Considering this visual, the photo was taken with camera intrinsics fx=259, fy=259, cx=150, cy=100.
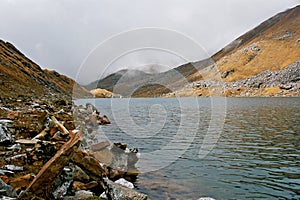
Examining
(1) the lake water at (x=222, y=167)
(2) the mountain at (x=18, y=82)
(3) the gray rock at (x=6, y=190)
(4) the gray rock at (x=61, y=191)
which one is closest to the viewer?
(3) the gray rock at (x=6, y=190)

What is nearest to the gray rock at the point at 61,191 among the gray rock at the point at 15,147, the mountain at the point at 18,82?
the gray rock at the point at 15,147

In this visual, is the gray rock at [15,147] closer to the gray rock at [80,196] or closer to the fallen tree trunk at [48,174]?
the gray rock at [80,196]

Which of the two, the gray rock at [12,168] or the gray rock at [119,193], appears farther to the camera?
the gray rock at [119,193]

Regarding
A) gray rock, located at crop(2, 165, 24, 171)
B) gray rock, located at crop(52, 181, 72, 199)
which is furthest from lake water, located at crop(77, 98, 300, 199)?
gray rock, located at crop(2, 165, 24, 171)

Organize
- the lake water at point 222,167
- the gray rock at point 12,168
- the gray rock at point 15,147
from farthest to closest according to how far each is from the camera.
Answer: the lake water at point 222,167, the gray rock at point 15,147, the gray rock at point 12,168

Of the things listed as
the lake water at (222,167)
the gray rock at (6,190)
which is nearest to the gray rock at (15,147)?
the gray rock at (6,190)

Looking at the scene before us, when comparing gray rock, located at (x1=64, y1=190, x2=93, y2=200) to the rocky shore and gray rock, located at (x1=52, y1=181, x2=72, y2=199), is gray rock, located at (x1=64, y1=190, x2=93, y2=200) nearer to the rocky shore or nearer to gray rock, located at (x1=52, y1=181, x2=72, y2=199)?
the rocky shore

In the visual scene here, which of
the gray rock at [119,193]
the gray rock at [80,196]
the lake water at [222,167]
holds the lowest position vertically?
the gray rock at [80,196]

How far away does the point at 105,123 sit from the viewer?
57.6 m

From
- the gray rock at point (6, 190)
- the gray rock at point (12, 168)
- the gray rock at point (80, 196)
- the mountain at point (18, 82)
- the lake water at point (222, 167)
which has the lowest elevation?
the gray rock at point (6, 190)

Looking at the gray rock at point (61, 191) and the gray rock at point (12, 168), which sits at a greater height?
the gray rock at point (12, 168)

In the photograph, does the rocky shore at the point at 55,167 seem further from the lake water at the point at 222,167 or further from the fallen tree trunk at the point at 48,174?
the lake water at the point at 222,167

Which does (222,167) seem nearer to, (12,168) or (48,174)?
(48,174)

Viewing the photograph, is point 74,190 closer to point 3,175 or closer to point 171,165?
point 3,175
